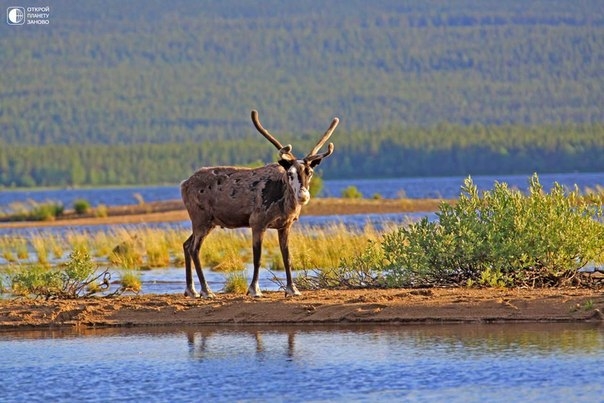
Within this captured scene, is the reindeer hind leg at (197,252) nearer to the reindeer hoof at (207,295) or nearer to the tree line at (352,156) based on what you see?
the reindeer hoof at (207,295)

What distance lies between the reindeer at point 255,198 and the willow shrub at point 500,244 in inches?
67.9

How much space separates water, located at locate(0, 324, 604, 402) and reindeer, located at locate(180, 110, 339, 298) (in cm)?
177

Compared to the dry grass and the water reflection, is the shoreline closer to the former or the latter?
the water reflection

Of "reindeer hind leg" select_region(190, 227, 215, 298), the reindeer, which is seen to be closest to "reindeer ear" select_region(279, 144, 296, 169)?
the reindeer

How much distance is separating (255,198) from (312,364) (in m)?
4.53

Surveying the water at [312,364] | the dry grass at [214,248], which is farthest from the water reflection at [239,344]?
the dry grass at [214,248]

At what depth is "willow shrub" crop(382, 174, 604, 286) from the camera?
1994 cm

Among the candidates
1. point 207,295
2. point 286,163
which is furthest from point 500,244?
point 207,295

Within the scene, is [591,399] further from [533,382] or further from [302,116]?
[302,116]

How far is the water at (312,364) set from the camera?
1408 cm

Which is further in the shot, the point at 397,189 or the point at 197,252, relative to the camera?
the point at 397,189

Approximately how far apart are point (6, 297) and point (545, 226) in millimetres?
8442

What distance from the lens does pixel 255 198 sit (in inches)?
773

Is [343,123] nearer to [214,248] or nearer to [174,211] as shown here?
[174,211]
